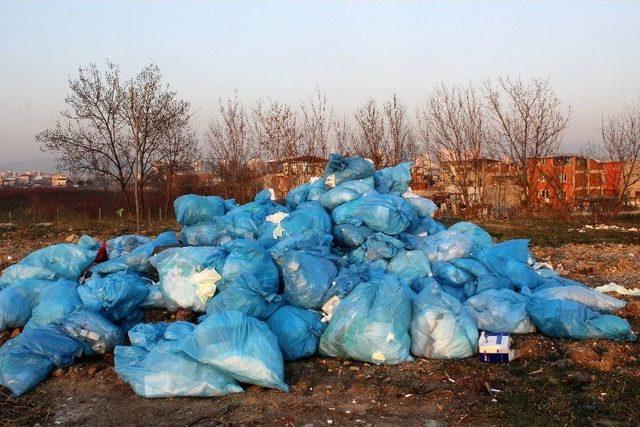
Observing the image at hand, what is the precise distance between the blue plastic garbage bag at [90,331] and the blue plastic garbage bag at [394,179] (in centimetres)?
278

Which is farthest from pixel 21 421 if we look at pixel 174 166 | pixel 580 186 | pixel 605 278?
pixel 580 186

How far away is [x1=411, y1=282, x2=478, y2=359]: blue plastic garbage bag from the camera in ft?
11.9

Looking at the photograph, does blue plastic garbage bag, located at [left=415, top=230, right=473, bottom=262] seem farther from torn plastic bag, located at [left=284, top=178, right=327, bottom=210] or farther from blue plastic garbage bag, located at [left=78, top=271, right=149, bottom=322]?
blue plastic garbage bag, located at [left=78, top=271, right=149, bottom=322]

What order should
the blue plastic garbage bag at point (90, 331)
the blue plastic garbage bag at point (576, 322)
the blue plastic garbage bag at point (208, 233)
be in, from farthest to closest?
the blue plastic garbage bag at point (208, 233)
the blue plastic garbage bag at point (576, 322)
the blue plastic garbage bag at point (90, 331)

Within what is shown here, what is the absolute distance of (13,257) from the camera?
23.4ft

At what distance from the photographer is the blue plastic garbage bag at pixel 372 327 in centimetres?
354

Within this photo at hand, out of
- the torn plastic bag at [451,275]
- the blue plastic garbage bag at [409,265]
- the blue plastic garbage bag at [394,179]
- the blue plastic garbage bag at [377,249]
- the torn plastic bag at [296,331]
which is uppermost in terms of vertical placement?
the blue plastic garbage bag at [394,179]

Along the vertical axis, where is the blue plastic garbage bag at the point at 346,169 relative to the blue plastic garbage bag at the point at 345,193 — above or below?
above

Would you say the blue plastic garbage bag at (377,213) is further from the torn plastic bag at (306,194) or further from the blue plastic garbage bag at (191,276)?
the blue plastic garbage bag at (191,276)

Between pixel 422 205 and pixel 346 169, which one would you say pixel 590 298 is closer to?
pixel 422 205

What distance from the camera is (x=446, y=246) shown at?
4789 mm

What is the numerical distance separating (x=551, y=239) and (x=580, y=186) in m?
16.1

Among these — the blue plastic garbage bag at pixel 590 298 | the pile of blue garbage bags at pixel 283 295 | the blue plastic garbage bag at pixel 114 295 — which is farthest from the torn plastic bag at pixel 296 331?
the blue plastic garbage bag at pixel 590 298

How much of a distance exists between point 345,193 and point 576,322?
7.02 ft
